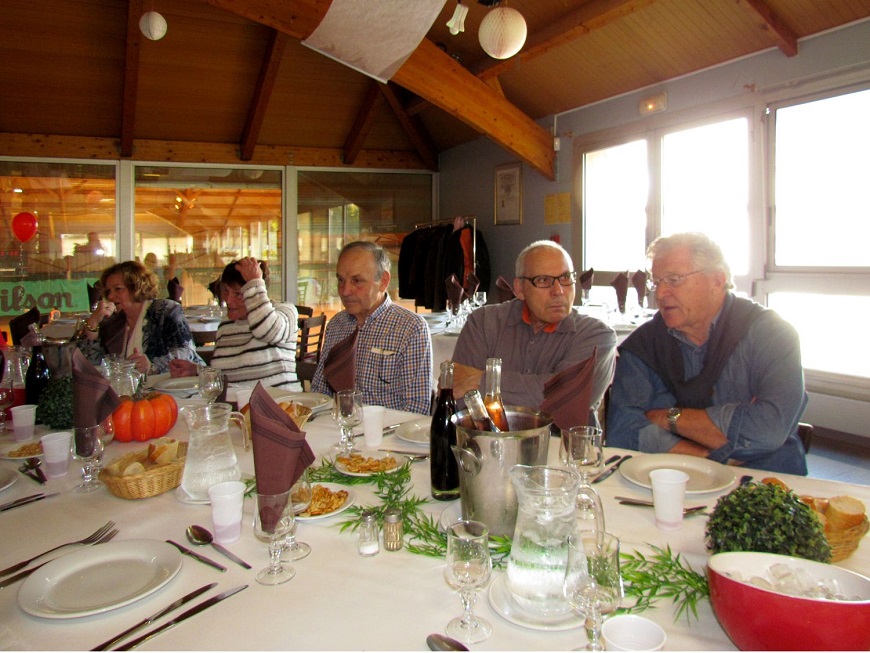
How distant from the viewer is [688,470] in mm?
1530

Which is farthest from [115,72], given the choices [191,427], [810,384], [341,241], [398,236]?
[810,384]

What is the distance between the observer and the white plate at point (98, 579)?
0.96 meters

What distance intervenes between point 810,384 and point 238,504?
203 inches

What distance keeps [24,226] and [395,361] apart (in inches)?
293

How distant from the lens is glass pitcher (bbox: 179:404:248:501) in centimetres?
138

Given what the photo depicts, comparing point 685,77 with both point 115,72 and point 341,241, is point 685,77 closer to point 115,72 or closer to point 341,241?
point 341,241

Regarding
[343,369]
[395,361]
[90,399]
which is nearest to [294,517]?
[90,399]

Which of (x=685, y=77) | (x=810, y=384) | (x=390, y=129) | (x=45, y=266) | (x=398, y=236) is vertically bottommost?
(x=810, y=384)

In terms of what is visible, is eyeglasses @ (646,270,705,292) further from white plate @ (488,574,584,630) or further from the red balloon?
the red balloon

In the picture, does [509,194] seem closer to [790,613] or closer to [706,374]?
[706,374]

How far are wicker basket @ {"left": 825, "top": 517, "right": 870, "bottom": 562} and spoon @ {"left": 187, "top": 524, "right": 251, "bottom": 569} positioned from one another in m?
1.04

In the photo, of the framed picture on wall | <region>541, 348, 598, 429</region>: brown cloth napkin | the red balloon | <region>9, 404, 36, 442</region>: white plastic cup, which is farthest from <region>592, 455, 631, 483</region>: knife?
the red balloon

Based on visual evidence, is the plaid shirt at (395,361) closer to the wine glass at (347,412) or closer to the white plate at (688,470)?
the wine glass at (347,412)

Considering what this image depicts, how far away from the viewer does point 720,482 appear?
1.42 meters
